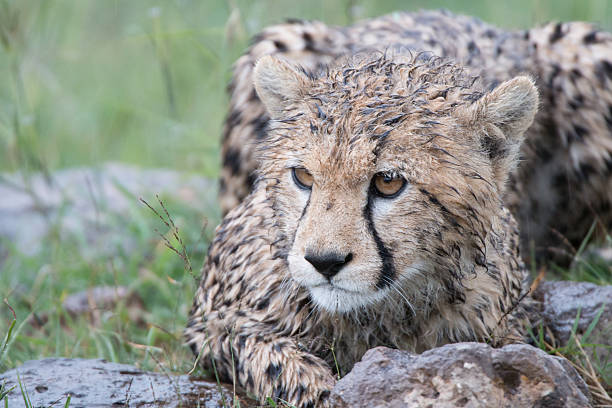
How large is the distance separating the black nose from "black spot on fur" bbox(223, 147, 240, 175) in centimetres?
194

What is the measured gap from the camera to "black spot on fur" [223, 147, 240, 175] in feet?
14.1

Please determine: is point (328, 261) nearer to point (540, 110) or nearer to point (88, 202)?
point (540, 110)

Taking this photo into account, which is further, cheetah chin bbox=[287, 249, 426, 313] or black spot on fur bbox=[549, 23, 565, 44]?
black spot on fur bbox=[549, 23, 565, 44]

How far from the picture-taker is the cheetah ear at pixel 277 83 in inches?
113

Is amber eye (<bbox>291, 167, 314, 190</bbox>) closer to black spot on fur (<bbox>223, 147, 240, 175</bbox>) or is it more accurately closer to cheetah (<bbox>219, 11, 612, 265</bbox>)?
cheetah (<bbox>219, 11, 612, 265</bbox>)

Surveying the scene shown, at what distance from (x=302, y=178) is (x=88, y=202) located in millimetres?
3224

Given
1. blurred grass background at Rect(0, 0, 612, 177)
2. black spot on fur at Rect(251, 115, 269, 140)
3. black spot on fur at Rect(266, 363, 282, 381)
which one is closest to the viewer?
black spot on fur at Rect(266, 363, 282, 381)

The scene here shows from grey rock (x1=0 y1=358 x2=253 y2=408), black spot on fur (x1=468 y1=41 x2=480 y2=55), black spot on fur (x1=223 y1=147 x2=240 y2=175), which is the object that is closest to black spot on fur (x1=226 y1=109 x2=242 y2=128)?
black spot on fur (x1=223 y1=147 x2=240 y2=175)

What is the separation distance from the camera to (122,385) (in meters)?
2.84

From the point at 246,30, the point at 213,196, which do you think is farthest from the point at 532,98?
the point at 213,196

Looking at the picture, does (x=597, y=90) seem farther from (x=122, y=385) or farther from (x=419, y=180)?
(x=122, y=385)

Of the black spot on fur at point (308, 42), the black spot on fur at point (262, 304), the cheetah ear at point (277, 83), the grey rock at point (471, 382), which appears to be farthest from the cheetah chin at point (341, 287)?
the black spot on fur at point (308, 42)

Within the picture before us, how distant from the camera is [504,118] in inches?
106

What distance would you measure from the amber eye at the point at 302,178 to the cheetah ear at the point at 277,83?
1.10ft
